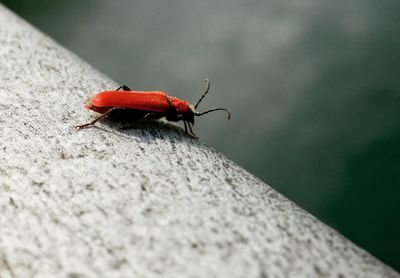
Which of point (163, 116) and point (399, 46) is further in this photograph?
point (399, 46)

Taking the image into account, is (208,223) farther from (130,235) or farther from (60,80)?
(60,80)

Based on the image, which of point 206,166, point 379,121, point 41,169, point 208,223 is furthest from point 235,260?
point 379,121

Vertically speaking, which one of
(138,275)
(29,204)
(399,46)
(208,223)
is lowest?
(29,204)

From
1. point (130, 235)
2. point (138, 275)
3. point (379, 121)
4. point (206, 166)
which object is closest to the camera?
point (138, 275)

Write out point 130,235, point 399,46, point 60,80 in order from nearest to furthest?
1. point 130,235
2. point 60,80
3. point 399,46
